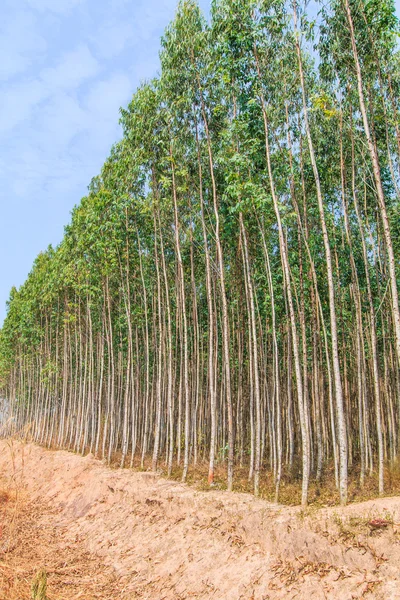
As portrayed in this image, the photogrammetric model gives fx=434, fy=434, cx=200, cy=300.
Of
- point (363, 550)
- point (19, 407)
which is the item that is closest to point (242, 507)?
point (363, 550)

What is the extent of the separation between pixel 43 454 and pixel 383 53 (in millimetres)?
23636

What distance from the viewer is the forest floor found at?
6793 mm

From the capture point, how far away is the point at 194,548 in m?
9.31

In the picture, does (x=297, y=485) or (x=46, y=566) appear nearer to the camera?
(x=46, y=566)

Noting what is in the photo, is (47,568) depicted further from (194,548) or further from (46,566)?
(194,548)

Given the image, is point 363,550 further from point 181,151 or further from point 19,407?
point 19,407

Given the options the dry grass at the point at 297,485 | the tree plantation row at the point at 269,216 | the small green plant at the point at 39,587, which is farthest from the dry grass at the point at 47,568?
the dry grass at the point at 297,485

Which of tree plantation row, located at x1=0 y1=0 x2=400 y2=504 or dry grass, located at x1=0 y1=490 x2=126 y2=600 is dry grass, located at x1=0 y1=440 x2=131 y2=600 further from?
tree plantation row, located at x1=0 y1=0 x2=400 y2=504

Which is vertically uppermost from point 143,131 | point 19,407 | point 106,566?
point 143,131

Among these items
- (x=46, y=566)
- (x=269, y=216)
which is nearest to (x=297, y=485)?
(x=46, y=566)

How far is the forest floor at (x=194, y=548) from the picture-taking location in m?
6.79

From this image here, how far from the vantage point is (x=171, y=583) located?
8.67 meters

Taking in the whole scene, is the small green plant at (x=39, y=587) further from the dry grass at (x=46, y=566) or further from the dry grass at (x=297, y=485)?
the dry grass at (x=297, y=485)

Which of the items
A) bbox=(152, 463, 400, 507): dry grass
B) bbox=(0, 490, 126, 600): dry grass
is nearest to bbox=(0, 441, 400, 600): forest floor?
bbox=(0, 490, 126, 600): dry grass
